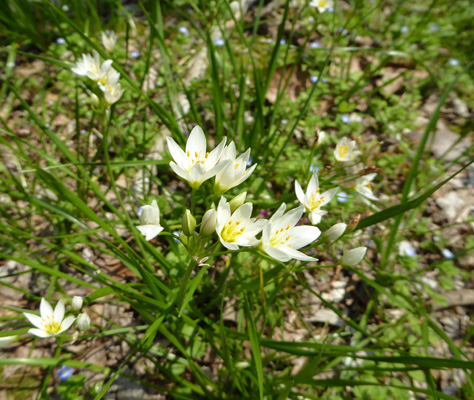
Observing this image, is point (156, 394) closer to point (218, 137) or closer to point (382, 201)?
point (218, 137)

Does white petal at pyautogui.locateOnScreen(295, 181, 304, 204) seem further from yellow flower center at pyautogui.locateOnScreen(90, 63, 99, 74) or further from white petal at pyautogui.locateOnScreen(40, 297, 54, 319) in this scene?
yellow flower center at pyautogui.locateOnScreen(90, 63, 99, 74)

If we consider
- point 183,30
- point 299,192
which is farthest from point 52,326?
point 183,30

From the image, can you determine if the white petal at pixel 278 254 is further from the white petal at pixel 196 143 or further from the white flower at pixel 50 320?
the white flower at pixel 50 320

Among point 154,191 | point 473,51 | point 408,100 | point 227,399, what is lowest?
point 227,399

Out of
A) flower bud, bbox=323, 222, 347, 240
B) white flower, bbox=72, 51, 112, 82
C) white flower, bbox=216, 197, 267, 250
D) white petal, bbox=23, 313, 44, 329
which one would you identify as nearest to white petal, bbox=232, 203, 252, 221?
Answer: white flower, bbox=216, 197, 267, 250

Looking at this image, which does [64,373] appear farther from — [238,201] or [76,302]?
[238,201]

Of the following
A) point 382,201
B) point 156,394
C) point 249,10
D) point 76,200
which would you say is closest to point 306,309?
point 156,394
